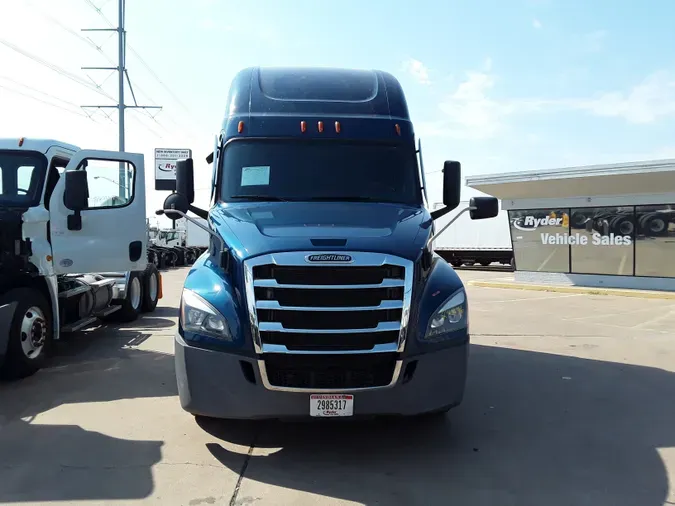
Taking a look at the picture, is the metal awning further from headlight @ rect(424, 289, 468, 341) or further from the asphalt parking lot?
headlight @ rect(424, 289, 468, 341)

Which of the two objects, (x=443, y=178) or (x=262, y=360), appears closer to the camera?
(x=262, y=360)

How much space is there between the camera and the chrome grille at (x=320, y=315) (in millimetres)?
4016

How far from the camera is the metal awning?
1563 centimetres

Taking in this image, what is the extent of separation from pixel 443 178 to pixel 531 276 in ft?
46.9

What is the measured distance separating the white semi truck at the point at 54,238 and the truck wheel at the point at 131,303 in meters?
1.48

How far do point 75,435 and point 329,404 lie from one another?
228cm

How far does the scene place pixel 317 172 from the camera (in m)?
5.45

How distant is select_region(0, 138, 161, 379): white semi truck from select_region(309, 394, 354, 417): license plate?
3850 mm

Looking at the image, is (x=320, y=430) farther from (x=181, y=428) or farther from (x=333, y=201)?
(x=333, y=201)

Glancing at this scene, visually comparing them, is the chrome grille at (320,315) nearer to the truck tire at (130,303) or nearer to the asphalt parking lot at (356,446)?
the asphalt parking lot at (356,446)

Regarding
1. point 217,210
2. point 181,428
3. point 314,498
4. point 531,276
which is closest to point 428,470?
point 314,498

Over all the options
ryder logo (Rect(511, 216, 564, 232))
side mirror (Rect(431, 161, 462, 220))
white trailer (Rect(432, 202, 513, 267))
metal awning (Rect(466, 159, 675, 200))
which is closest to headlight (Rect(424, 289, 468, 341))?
side mirror (Rect(431, 161, 462, 220))

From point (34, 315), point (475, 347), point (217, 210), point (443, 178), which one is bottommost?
point (475, 347)

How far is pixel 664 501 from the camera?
367 centimetres
